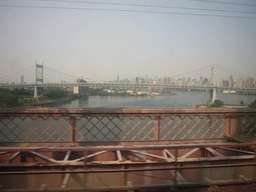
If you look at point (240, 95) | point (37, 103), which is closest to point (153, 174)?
point (37, 103)

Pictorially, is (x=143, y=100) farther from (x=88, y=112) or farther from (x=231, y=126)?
(x=88, y=112)

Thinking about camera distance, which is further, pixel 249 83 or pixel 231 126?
pixel 249 83

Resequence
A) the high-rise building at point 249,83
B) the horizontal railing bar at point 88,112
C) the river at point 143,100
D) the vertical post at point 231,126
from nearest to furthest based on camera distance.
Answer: the horizontal railing bar at point 88,112, the vertical post at point 231,126, the high-rise building at point 249,83, the river at point 143,100

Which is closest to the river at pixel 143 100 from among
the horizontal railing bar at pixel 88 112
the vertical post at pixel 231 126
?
the vertical post at pixel 231 126

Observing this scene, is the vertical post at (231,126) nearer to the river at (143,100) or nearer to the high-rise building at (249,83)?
the high-rise building at (249,83)

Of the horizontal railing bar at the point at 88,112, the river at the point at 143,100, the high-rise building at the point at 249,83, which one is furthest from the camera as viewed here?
the river at the point at 143,100

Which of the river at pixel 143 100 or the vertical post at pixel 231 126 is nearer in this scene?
A: the vertical post at pixel 231 126

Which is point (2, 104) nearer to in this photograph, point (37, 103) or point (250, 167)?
point (37, 103)

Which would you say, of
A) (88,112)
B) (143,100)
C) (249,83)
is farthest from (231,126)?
(143,100)

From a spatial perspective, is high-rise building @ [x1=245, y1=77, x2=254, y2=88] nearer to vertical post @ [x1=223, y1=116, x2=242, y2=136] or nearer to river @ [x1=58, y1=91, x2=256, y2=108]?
river @ [x1=58, y1=91, x2=256, y2=108]

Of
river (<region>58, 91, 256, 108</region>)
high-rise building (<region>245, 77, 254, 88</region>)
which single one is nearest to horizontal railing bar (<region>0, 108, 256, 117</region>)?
river (<region>58, 91, 256, 108</region>)

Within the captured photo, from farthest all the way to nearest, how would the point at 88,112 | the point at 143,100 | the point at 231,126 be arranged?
the point at 143,100 → the point at 231,126 → the point at 88,112
